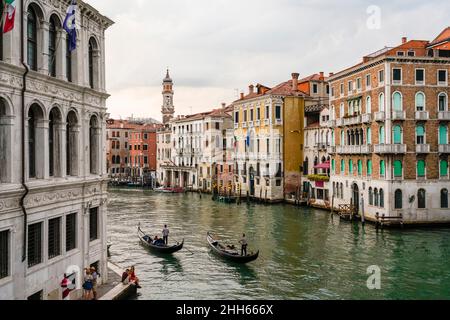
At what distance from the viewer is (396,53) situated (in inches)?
1056

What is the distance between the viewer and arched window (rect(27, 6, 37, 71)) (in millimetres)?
10117

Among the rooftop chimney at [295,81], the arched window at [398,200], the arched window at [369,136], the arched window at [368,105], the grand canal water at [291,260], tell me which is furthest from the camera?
the rooftop chimney at [295,81]

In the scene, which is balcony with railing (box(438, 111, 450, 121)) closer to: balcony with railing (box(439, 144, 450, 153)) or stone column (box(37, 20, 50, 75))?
balcony with railing (box(439, 144, 450, 153))

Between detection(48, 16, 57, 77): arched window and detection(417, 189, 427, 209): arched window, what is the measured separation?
2007 centimetres

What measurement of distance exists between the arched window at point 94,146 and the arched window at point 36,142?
8.37 feet

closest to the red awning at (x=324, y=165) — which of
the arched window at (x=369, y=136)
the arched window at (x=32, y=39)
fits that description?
the arched window at (x=369, y=136)

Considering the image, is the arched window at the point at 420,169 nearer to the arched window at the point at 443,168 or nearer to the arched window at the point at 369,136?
the arched window at the point at 443,168

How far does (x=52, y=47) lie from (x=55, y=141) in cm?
199

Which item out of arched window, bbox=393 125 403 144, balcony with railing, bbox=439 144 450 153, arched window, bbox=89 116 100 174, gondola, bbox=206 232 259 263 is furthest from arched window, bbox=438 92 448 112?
arched window, bbox=89 116 100 174

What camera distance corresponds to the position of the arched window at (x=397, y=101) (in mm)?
25861

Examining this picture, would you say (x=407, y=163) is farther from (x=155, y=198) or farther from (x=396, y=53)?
(x=155, y=198)

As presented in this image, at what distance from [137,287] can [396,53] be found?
19021mm

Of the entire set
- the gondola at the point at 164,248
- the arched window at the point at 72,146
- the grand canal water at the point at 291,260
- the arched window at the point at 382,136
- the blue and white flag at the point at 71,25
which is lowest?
the grand canal water at the point at 291,260

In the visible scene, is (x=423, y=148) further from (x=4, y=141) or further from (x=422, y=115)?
(x=4, y=141)
